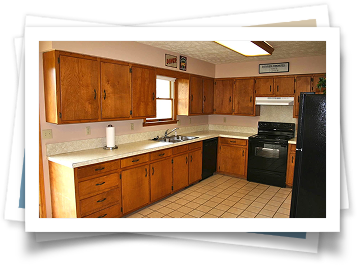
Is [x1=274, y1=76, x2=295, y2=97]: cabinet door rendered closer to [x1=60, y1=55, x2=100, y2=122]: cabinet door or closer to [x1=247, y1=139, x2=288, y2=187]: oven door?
[x1=247, y1=139, x2=288, y2=187]: oven door

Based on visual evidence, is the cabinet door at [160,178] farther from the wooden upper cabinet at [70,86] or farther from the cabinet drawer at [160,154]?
the wooden upper cabinet at [70,86]

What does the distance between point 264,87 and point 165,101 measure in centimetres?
201

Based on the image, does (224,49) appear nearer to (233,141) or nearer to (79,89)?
(233,141)

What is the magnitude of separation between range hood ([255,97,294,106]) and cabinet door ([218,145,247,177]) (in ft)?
3.29

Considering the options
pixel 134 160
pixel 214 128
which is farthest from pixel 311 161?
pixel 214 128

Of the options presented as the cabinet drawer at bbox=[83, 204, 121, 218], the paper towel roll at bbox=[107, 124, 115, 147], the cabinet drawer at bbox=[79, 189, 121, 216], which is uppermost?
the paper towel roll at bbox=[107, 124, 115, 147]

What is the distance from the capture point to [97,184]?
2.75m

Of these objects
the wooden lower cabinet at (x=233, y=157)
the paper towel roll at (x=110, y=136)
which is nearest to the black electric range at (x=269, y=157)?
the wooden lower cabinet at (x=233, y=157)

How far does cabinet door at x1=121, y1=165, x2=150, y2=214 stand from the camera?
3.10m

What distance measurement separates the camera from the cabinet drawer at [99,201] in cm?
265

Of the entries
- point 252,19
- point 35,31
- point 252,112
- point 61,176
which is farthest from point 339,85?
point 252,112

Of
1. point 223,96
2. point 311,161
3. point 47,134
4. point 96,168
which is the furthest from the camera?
point 223,96

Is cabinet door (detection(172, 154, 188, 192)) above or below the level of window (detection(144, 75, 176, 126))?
below

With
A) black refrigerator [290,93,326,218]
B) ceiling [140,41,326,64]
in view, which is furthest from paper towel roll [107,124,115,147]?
black refrigerator [290,93,326,218]
